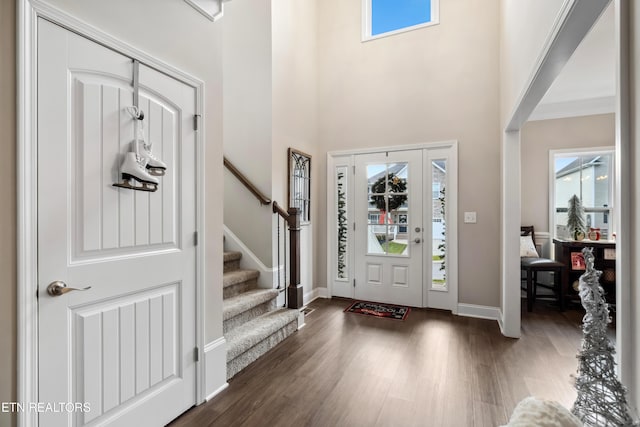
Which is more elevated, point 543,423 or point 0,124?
point 0,124

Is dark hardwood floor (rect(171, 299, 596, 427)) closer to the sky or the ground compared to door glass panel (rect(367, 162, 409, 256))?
closer to the ground

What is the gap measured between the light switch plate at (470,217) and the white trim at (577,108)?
199 cm

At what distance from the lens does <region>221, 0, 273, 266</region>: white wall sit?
3514 millimetres

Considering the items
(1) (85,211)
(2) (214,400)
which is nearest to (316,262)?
(2) (214,400)

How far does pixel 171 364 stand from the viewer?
1.88 m

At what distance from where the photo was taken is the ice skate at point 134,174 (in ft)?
5.22

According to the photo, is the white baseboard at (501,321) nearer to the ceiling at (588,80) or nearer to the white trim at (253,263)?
the white trim at (253,263)

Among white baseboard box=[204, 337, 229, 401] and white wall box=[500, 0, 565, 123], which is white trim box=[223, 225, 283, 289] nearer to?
white baseboard box=[204, 337, 229, 401]

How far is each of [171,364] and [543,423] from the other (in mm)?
1887

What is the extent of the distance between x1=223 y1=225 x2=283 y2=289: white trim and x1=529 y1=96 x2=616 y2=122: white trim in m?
4.22

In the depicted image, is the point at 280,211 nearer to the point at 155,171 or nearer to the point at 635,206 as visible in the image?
the point at 155,171

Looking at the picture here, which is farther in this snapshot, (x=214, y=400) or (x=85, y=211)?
(x=214, y=400)

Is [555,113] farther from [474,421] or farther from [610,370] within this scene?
[610,370]

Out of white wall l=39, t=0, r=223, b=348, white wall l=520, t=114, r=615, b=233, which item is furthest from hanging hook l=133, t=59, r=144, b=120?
white wall l=520, t=114, r=615, b=233
